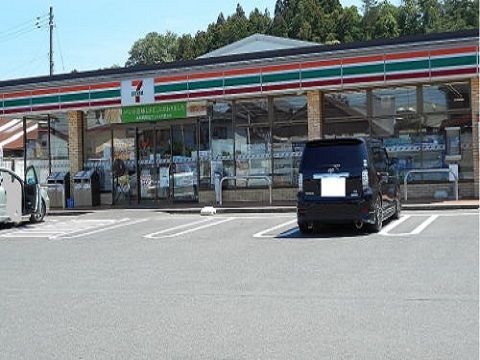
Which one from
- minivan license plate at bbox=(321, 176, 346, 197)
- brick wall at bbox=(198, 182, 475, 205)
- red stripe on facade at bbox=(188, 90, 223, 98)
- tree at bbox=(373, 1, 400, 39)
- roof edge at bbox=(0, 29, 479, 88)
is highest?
tree at bbox=(373, 1, 400, 39)

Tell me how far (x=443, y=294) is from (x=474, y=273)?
4.36 ft

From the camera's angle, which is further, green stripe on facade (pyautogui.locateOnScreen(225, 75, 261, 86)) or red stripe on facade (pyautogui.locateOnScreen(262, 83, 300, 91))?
green stripe on facade (pyautogui.locateOnScreen(225, 75, 261, 86))

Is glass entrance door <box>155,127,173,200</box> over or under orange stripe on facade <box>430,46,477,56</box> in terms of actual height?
under

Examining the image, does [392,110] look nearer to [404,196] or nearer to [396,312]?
[404,196]

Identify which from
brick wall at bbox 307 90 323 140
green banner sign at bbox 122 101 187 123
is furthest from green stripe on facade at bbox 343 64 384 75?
green banner sign at bbox 122 101 187 123

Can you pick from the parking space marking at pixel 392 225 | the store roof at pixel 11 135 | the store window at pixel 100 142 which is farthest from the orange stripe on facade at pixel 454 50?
the store roof at pixel 11 135

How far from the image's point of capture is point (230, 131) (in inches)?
869

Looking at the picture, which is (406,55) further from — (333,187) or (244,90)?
(333,187)

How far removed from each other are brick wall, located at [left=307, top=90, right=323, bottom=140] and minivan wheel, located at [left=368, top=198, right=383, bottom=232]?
751 centimetres

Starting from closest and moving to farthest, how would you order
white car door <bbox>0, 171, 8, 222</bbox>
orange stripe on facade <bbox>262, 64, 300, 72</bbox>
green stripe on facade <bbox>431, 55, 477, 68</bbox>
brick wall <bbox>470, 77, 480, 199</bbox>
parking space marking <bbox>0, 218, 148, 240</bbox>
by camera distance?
parking space marking <bbox>0, 218, 148, 240</bbox> → white car door <bbox>0, 171, 8, 222</bbox> → green stripe on facade <bbox>431, 55, 477, 68</bbox> → brick wall <bbox>470, 77, 480, 199</bbox> → orange stripe on facade <bbox>262, 64, 300, 72</bbox>

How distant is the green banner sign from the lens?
22.6 meters

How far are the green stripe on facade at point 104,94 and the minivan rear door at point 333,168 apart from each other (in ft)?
37.7

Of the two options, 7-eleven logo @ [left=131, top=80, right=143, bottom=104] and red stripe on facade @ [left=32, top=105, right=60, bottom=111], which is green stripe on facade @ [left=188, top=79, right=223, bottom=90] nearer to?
7-eleven logo @ [left=131, top=80, right=143, bottom=104]

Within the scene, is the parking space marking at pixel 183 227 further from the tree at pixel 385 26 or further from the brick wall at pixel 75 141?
the tree at pixel 385 26
